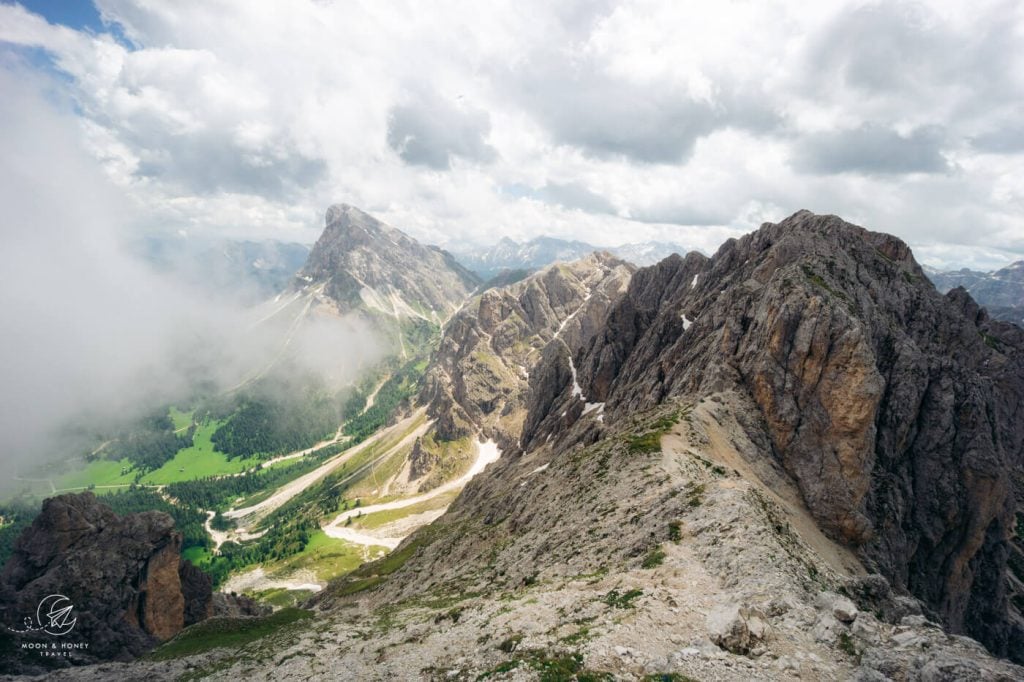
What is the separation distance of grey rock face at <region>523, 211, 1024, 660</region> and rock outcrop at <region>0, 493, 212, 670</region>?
84032mm

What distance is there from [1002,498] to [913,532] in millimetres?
18267

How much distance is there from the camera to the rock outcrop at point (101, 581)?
223ft

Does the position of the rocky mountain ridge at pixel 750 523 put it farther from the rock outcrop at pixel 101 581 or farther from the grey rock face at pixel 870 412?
the rock outcrop at pixel 101 581

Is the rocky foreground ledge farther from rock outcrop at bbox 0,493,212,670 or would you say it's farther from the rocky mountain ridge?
the rocky mountain ridge

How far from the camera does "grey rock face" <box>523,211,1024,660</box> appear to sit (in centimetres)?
6406

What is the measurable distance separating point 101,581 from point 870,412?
121171mm

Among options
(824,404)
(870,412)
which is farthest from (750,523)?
(870,412)

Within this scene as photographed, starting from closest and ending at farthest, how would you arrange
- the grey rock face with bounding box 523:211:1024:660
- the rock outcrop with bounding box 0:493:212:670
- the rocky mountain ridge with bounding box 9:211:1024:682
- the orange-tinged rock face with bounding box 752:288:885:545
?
the rocky mountain ridge with bounding box 9:211:1024:682
the orange-tinged rock face with bounding box 752:288:885:545
the grey rock face with bounding box 523:211:1024:660
the rock outcrop with bounding box 0:493:212:670

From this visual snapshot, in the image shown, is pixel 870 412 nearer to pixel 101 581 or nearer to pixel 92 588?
pixel 101 581

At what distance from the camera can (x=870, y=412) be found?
63.4 meters

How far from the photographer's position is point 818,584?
103 feet

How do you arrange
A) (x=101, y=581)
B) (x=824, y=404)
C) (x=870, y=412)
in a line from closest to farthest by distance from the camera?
(x=870, y=412), (x=824, y=404), (x=101, y=581)

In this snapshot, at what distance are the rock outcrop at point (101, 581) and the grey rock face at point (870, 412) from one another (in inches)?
3308

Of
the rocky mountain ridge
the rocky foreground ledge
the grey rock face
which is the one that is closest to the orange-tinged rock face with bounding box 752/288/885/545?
the grey rock face
